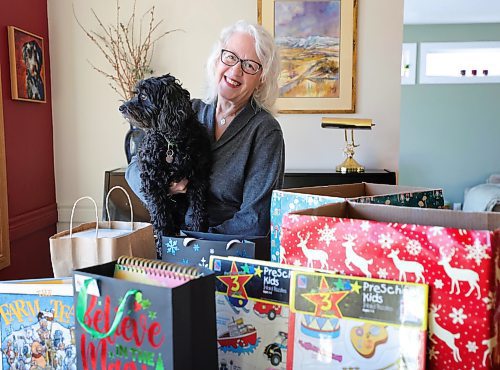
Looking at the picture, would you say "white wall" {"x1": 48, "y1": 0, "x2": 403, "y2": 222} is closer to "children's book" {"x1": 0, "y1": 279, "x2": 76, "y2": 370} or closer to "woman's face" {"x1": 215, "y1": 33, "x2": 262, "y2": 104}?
"woman's face" {"x1": 215, "y1": 33, "x2": 262, "y2": 104}

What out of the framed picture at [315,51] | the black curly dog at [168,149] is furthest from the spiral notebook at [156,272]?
the framed picture at [315,51]

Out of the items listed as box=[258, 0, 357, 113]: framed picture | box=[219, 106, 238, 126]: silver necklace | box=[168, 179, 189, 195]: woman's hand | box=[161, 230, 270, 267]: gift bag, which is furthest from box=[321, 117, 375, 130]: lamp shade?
box=[161, 230, 270, 267]: gift bag

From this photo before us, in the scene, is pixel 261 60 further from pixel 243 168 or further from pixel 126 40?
pixel 126 40

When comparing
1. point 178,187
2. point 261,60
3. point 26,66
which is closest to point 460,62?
point 26,66

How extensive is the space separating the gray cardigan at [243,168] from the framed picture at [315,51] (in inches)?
58.1

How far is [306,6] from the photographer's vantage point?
2863 millimetres

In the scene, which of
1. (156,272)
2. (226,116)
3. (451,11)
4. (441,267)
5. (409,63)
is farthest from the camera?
(409,63)

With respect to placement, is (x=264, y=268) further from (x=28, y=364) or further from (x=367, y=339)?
(x=28, y=364)

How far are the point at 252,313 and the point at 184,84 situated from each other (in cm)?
235

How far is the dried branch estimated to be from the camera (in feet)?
9.47

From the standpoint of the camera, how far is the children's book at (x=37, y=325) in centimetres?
83

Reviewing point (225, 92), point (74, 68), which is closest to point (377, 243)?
point (225, 92)

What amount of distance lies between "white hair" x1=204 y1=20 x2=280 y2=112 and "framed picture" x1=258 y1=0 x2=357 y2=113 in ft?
4.54

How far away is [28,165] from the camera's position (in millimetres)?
2680
